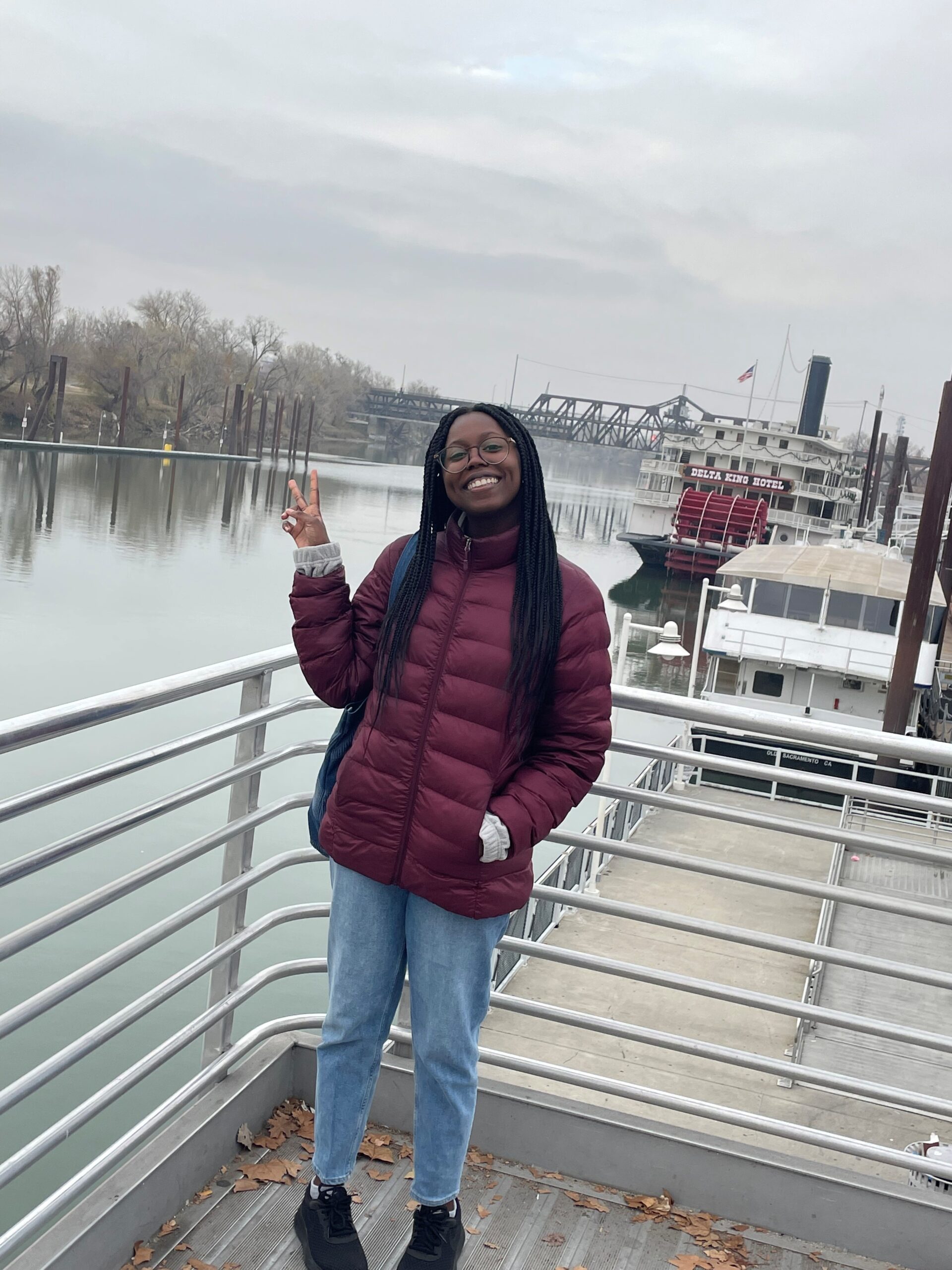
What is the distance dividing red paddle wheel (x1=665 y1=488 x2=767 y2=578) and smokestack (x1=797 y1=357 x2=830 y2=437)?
53.9 ft

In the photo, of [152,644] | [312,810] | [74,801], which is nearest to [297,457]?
[152,644]

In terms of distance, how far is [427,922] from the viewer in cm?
210

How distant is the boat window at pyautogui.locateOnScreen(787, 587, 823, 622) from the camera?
80.7 feet

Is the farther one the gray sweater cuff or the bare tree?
the bare tree

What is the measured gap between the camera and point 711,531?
5394 cm

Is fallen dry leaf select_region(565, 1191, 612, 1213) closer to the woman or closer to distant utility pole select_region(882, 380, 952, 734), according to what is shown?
the woman

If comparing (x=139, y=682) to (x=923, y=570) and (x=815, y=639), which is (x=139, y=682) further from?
(x=815, y=639)

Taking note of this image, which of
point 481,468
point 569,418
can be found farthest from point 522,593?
point 569,418

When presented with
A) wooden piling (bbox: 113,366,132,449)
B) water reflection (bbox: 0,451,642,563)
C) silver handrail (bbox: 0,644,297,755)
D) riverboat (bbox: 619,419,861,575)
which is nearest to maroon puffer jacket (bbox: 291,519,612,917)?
silver handrail (bbox: 0,644,297,755)

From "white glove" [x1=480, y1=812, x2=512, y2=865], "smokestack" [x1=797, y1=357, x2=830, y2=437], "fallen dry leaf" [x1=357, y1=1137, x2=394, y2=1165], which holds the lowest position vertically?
"fallen dry leaf" [x1=357, y1=1137, x2=394, y2=1165]

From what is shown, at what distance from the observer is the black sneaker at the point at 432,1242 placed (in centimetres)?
223

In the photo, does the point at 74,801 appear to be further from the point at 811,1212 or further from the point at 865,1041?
the point at 811,1212

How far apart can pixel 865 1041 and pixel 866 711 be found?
14188mm

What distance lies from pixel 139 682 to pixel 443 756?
473 inches
